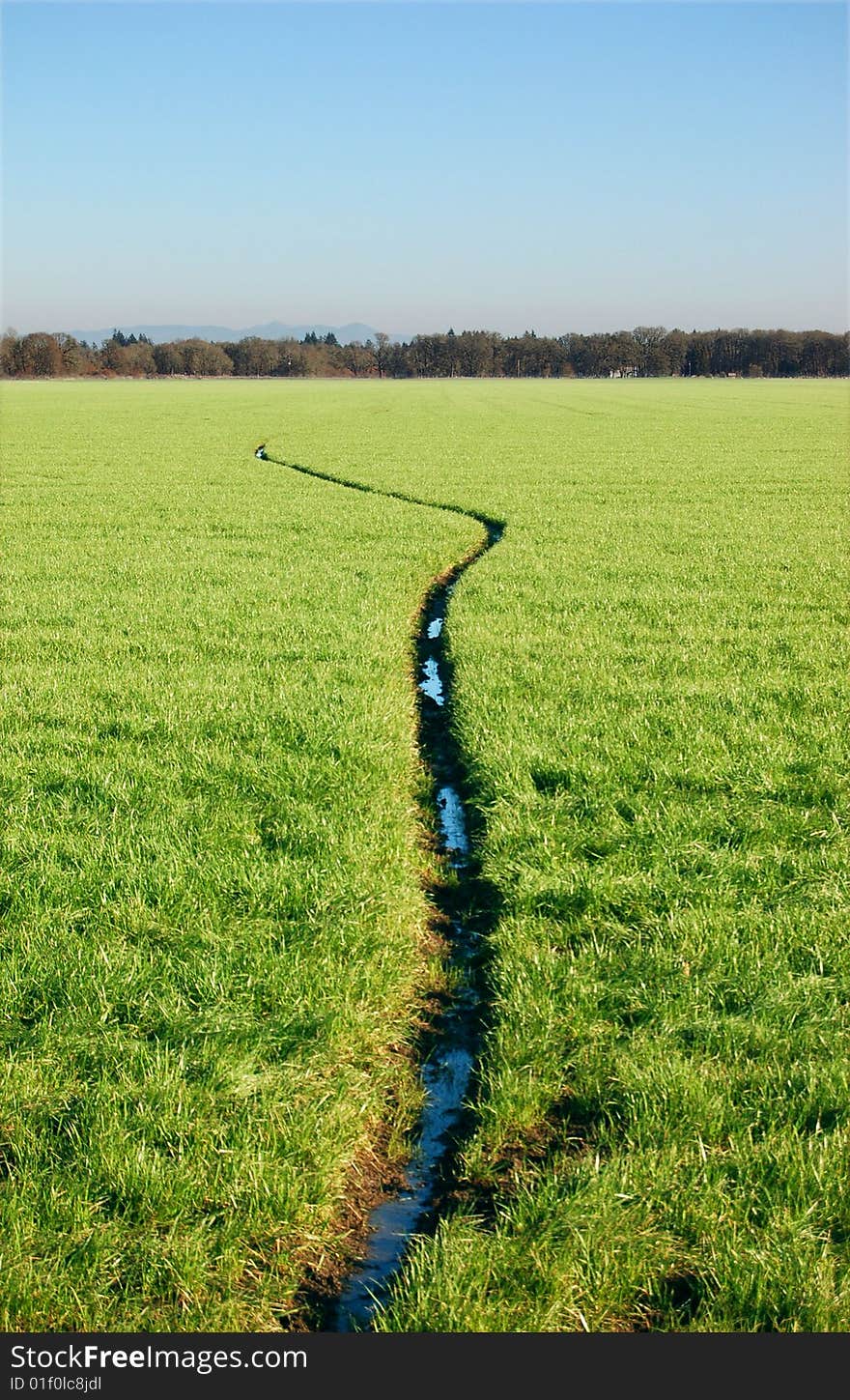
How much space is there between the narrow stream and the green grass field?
14 cm

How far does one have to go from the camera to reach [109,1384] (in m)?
3.56

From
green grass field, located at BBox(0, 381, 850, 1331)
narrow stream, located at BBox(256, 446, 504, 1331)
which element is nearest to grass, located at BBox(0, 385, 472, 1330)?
green grass field, located at BBox(0, 381, 850, 1331)

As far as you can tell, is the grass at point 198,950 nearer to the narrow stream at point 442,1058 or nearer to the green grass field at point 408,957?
the green grass field at point 408,957

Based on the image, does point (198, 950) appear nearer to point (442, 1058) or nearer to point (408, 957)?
point (408, 957)

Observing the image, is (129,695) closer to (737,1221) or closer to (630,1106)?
(630,1106)

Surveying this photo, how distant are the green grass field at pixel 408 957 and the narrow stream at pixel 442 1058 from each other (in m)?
0.14

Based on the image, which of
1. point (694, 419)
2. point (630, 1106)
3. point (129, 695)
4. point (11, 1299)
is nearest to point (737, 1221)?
point (630, 1106)

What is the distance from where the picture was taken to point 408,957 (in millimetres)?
6195

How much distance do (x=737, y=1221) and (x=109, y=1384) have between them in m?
2.38

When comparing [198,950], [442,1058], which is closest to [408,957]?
[442,1058]

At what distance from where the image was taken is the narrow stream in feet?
13.5

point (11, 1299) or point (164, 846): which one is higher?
point (164, 846)

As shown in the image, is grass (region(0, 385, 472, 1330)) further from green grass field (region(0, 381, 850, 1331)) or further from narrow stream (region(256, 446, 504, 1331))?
narrow stream (region(256, 446, 504, 1331))

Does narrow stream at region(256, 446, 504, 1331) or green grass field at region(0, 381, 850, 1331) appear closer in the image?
green grass field at region(0, 381, 850, 1331)
